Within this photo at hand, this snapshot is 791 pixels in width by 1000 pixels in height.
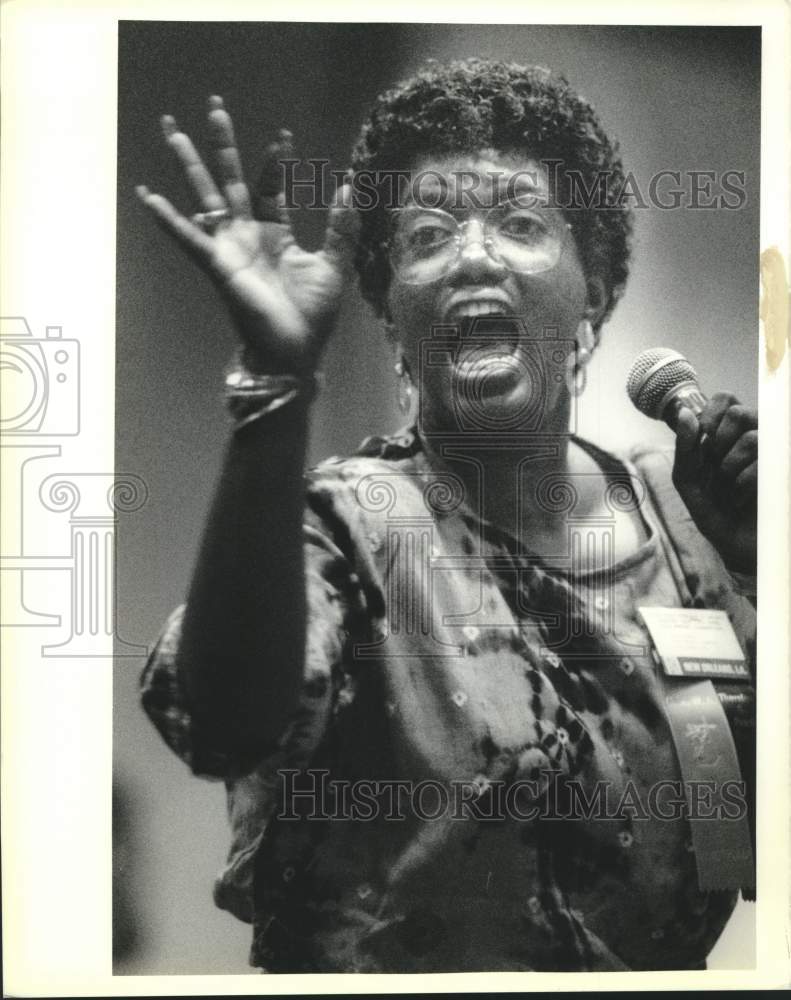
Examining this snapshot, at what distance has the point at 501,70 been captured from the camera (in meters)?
2.18

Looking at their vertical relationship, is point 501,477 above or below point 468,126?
below

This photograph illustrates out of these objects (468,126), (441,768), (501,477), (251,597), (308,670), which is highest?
(468,126)

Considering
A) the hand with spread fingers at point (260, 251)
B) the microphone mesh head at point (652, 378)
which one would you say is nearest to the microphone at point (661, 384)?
the microphone mesh head at point (652, 378)

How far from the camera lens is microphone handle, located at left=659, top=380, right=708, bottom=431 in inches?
86.7

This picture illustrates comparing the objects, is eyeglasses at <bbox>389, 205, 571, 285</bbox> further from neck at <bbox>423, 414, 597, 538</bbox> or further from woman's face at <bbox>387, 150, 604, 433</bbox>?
neck at <bbox>423, 414, 597, 538</bbox>

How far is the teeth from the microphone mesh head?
29 centimetres

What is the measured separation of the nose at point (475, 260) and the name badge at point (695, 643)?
716mm

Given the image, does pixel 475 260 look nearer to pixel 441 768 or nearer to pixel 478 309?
pixel 478 309

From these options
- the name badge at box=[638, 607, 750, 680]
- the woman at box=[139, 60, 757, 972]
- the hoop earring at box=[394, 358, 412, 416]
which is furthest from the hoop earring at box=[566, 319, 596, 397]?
the name badge at box=[638, 607, 750, 680]

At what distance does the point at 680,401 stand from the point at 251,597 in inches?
36.0

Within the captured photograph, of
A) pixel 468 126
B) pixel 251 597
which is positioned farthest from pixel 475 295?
pixel 251 597

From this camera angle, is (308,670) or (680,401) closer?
(308,670)

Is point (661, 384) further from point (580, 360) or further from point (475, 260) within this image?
point (475, 260)

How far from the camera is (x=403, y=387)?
7.12ft
